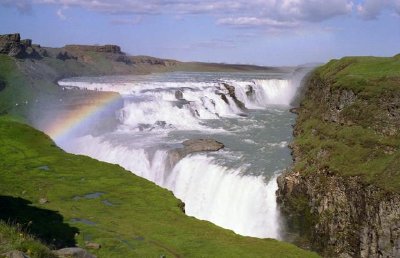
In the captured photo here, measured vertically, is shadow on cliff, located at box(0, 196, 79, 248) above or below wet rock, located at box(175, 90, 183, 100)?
below

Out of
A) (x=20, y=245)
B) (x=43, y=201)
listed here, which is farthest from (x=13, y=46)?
(x=20, y=245)

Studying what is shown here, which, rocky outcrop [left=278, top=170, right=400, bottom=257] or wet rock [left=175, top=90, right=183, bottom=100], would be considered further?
wet rock [left=175, top=90, right=183, bottom=100]

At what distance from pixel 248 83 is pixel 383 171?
5055 centimetres

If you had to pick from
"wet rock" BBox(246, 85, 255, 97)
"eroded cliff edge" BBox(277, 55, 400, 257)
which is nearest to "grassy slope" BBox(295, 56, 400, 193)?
"eroded cliff edge" BBox(277, 55, 400, 257)

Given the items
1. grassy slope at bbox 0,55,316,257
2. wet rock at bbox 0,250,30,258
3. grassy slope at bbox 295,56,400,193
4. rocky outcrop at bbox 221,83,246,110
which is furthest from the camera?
rocky outcrop at bbox 221,83,246,110

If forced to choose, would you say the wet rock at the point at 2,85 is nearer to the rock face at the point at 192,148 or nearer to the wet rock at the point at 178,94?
the wet rock at the point at 178,94

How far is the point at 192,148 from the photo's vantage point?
40.1 m

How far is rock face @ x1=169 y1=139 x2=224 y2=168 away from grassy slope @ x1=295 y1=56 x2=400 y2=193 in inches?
277

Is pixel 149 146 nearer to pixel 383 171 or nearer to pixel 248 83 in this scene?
pixel 383 171

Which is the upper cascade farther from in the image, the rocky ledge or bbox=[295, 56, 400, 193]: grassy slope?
bbox=[295, 56, 400, 193]: grassy slope

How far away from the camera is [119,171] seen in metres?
34.7

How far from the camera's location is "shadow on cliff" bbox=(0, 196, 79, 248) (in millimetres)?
20484

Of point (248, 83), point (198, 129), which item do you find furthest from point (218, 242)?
point (248, 83)

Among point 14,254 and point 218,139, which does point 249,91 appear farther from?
Answer: point 14,254
